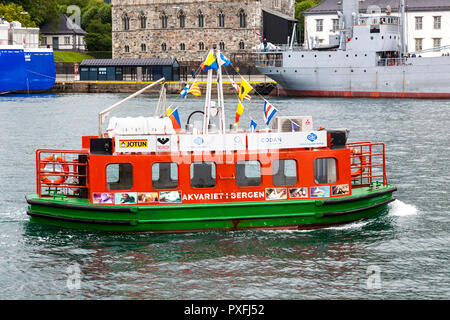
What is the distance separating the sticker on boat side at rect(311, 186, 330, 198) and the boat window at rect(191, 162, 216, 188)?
2.52 metres

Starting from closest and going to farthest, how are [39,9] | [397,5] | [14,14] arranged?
[397,5], [14,14], [39,9]

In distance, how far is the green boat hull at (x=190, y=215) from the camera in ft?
67.9

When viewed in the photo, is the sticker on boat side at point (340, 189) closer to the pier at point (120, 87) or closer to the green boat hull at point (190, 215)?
the green boat hull at point (190, 215)

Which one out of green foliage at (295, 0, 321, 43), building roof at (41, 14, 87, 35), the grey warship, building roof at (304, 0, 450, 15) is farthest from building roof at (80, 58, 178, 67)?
green foliage at (295, 0, 321, 43)

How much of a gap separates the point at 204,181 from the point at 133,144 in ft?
6.70

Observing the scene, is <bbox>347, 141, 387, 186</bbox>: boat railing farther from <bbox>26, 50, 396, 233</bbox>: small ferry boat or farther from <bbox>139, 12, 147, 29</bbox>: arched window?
<bbox>139, 12, 147, 29</bbox>: arched window

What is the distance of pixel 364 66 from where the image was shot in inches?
3172

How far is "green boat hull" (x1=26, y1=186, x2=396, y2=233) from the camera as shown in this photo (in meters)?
20.7

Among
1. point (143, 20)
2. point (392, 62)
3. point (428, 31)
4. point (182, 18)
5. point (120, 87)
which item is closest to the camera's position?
point (392, 62)

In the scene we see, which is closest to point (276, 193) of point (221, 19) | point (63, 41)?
point (221, 19)

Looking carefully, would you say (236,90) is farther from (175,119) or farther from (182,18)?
(182,18)

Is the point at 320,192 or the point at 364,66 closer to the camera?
the point at 320,192
